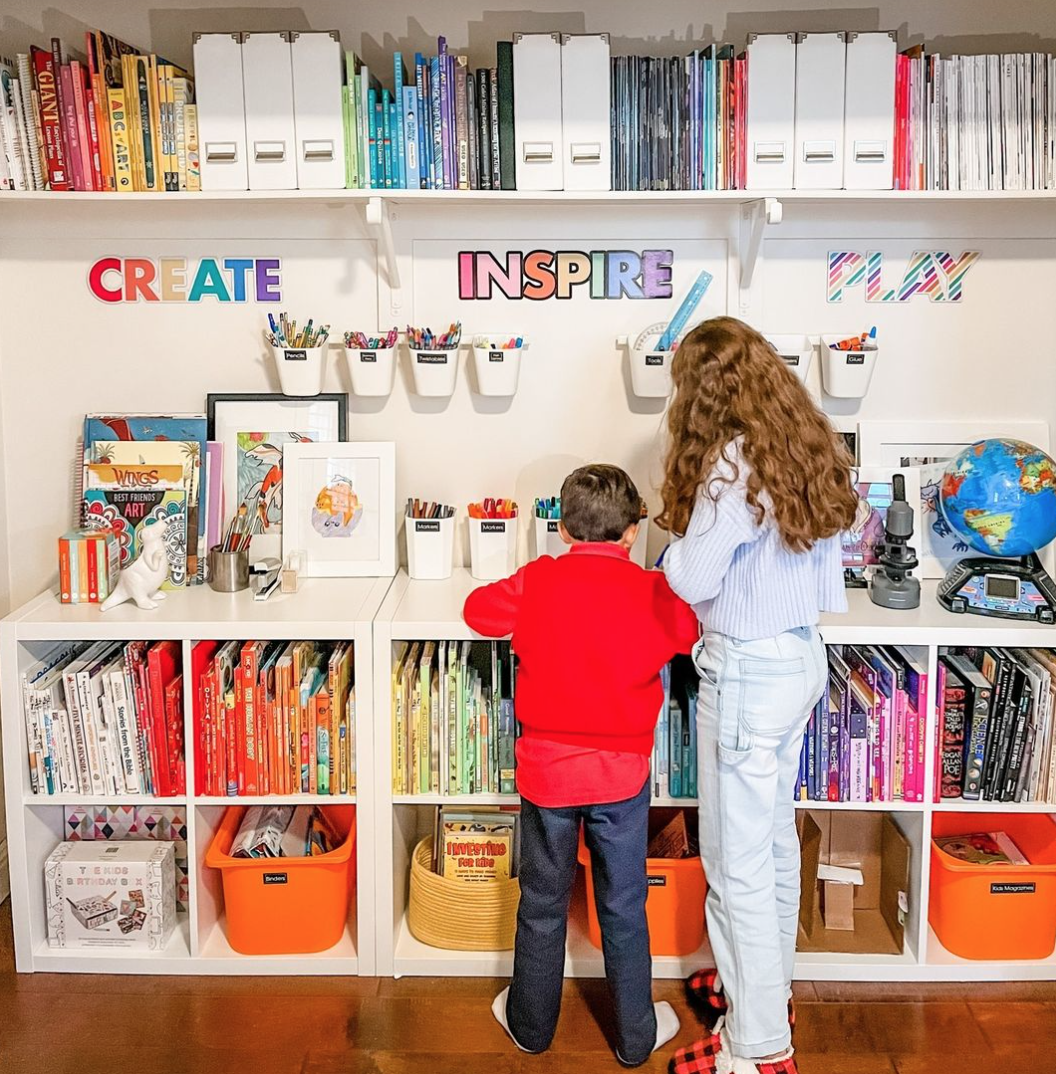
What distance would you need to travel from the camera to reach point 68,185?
2.54 metres

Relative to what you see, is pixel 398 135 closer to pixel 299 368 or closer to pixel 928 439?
pixel 299 368

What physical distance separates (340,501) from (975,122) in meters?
1.59

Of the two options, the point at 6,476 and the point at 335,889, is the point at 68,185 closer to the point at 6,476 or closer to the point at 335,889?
the point at 6,476

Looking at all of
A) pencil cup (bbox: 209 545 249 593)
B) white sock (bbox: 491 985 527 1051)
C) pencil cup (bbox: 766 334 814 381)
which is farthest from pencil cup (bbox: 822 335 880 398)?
white sock (bbox: 491 985 527 1051)

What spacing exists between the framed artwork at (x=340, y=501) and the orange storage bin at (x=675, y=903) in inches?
31.8

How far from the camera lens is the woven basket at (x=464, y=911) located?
98.8 inches

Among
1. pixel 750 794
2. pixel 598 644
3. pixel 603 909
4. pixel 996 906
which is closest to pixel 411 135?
pixel 598 644

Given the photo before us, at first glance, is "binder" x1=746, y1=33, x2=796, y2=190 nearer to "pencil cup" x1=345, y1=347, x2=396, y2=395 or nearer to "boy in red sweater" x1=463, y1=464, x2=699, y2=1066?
"boy in red sweater" x1=463, y1=464, x2=699, y2=1066

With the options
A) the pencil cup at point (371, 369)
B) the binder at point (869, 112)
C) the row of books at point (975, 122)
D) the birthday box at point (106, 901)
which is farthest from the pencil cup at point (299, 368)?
the row of books at point (975, 122)

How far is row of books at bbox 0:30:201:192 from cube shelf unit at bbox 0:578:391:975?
897mm

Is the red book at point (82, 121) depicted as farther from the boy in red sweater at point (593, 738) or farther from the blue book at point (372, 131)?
the boy in red sweater at point (593, 738)

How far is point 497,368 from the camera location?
2668mm

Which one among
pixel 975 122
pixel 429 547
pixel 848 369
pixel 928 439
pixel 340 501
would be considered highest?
pixel 975 122

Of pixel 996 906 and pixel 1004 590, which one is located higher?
pixel 1004 590
